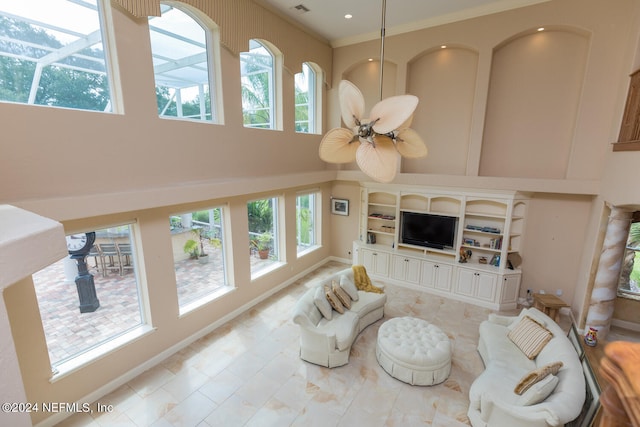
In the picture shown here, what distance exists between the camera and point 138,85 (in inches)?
145

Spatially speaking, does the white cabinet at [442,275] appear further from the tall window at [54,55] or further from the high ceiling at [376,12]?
the tall window at [54,55]

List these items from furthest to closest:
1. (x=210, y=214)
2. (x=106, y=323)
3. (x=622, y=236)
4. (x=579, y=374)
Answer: (x=210, y=214) → (x=622, y=236) → (x=106, y=323) → (x=579, y=374)

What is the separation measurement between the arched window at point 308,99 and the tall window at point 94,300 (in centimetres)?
446

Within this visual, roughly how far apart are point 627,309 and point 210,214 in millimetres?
7829

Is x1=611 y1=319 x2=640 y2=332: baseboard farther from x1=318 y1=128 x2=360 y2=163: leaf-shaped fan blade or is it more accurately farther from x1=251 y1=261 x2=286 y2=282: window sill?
x1=251 y1=261 x2=286 y2=282: window sill

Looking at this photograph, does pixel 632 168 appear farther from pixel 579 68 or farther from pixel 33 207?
pixel 33 207

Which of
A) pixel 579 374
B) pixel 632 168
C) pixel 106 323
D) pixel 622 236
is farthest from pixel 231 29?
pixel 622 236

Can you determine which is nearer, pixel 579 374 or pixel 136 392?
pixel 579 374

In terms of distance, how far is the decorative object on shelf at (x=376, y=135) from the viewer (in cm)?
243

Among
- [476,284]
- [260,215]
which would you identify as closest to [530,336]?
[476,284]

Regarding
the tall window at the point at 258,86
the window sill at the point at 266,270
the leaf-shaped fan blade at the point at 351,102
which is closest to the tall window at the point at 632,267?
the leaf-shaped fan blade at the point at 351,102

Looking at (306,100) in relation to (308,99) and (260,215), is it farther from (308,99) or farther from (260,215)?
(260,215)

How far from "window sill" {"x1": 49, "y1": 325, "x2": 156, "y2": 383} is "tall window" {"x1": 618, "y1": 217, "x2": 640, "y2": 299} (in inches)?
314

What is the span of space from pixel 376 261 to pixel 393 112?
5.25 meters
